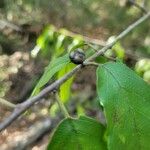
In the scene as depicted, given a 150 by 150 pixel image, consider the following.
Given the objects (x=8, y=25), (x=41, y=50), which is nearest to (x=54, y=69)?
(x=41, y=50)

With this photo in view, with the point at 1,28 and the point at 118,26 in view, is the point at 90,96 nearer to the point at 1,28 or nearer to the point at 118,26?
the point at 118,26

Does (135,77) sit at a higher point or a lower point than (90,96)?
higher

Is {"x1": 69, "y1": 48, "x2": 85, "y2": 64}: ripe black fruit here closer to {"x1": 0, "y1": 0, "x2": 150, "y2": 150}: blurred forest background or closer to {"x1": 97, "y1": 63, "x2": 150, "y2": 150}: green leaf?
{"x1": 97, "y1": 63, "x2": 150, "y2": 150}: green leaf

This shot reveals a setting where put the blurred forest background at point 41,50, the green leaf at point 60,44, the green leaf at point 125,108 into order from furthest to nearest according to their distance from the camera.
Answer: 1. the blurred forest background at point 41,50
2. the green leaf at point 60,44
3. the green leaf at point 125,108

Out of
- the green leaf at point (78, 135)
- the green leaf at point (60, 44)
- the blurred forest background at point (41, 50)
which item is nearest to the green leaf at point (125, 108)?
the green leaf at point (78, 135)

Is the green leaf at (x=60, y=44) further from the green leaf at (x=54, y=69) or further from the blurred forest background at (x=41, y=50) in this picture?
the blurred forest background at (x=41, y=50)

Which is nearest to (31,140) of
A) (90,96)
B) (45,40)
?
(90,96)
